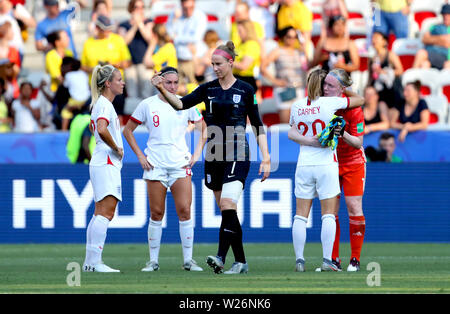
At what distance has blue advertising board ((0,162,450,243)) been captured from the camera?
14.6 meters

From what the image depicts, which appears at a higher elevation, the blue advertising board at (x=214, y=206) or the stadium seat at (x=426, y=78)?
the stadium seat at (x=426, y=78)

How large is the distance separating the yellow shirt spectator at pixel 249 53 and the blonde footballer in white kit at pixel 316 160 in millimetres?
6025

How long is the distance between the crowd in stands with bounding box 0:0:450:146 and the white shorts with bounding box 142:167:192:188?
5318 millimetres

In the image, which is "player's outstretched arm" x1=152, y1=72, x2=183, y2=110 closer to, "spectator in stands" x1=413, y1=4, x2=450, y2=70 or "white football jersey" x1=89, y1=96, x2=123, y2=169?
"white football jersey" x1=89, y1=96, x2=123, y2=169

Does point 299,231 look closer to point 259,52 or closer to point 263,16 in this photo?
point 259,52

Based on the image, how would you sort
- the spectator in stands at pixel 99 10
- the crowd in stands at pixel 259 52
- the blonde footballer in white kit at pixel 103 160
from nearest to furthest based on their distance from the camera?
the blonde footballer in white kit at pixel 103 160 < the crowd in stands at pixel 259 52 < the spectator in stands at pixel 99 10

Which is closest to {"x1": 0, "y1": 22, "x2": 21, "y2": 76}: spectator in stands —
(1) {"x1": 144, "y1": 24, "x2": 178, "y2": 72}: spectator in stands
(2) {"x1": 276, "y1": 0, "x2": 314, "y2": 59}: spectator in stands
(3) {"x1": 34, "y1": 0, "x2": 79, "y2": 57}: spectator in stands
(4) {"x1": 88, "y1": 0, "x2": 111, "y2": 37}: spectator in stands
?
(3) {"x1": 34, "y1": 0, "x2": 79, "y2": 57}: spectator in stands

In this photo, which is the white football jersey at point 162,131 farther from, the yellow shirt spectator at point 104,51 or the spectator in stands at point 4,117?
the spectator in stands at point 4,117

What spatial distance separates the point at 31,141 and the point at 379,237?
5.40 m

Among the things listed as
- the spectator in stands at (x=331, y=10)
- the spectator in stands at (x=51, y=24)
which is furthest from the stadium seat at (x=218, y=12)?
the spectator in stands at (x=51, y=24)

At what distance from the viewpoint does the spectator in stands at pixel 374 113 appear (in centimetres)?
1498

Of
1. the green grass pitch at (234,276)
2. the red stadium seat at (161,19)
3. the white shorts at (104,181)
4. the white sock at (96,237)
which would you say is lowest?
the green grass pitch at (234,276)

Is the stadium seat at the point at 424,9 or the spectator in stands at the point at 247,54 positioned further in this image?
the stadium seat at the point at 424,9
